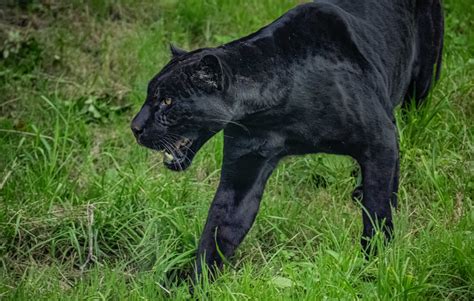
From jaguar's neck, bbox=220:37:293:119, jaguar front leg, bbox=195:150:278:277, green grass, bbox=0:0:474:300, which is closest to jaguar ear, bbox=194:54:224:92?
jaguar's neck, bbox=220:37:293:119

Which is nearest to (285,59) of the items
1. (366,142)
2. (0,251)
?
(366,142)

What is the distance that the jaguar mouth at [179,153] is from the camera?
4.02m

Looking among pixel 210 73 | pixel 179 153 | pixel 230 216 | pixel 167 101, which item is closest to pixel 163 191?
pixel 230 216

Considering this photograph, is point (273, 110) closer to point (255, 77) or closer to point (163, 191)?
point (255, 77)

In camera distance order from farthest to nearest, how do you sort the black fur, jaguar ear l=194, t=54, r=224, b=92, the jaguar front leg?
1. the jaguar front leg
2. the black fur
3. jaguar ear l=194, t=54, r=224, b=92

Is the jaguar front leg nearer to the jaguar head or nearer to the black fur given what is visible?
the black fur

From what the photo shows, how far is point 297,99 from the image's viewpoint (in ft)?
13.4

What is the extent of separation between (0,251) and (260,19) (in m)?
3.27

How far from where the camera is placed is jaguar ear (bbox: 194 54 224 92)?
3.84m

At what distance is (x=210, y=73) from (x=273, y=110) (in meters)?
Result: 0.38

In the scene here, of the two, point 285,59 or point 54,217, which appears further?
point 54,217

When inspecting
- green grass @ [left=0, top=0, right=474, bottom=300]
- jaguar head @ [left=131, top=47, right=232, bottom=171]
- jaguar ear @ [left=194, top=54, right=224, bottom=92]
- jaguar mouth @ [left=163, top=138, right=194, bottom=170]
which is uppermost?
jaguar ear @ [left=194, top=54, right=224, bottom=92]

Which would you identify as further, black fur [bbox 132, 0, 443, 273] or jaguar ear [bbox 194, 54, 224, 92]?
black fur [bbox 132, 0, 443, 273]

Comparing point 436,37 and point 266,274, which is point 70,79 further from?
point 266,274
